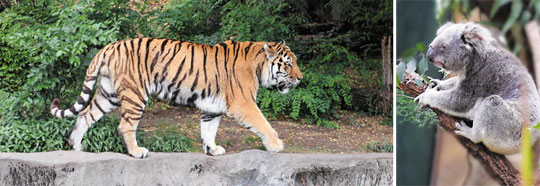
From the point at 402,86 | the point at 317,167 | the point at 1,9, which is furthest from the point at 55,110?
the point at 402,86

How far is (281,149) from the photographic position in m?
4.59

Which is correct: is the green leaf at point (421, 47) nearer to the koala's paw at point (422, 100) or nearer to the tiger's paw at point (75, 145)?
the koala's paw at point (422, 100)

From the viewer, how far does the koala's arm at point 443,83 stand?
2053 millimetres

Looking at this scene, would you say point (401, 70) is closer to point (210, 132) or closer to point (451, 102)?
point (451, 102)

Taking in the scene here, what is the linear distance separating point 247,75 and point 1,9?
2.62m

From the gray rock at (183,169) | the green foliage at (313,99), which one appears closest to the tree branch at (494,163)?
the gray rock at (183,169)

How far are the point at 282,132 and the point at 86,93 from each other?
1.75 metres

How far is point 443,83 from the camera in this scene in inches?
82.5

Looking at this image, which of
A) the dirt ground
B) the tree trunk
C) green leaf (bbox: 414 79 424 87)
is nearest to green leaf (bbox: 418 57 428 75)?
green leaf (bbox: 414 79 424 87)

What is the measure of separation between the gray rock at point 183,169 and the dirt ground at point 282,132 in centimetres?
32

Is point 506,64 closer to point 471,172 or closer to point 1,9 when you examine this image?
point 471,172

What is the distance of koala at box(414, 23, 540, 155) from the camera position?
1.73m

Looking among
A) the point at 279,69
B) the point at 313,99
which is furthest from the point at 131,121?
the point at 313,99

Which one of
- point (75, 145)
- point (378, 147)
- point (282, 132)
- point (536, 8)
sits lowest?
point (378, 147)
